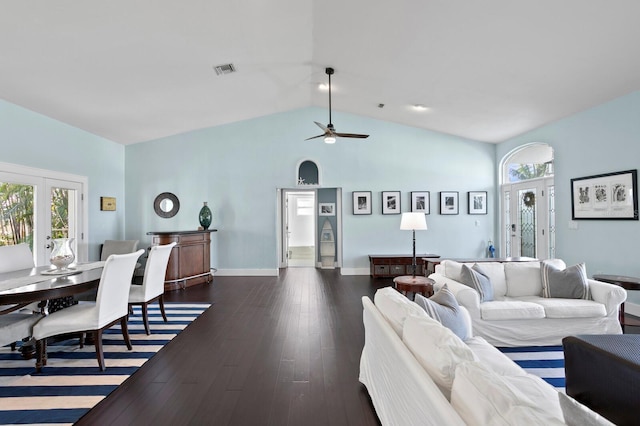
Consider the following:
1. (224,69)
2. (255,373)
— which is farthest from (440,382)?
(224,69)

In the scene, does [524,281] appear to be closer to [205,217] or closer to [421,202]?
[421,202]

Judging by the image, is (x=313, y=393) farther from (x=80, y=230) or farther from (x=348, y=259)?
(x=80, y=230)

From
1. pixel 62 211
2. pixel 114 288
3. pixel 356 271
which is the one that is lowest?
pixel 356 271

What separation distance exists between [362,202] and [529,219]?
3280 millimetres

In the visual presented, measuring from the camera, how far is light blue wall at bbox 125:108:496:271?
22.9 ft

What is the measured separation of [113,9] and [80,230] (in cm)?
416

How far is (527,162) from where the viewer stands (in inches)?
249

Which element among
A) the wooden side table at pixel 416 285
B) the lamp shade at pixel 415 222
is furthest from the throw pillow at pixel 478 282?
the lamp shade at pixel 415 222

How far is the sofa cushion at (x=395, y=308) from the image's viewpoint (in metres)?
1.84

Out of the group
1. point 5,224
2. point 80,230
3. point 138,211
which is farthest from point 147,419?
point 138,211

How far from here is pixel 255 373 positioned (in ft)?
8.55

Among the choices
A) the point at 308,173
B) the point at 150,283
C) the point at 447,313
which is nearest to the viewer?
the point at 447,313

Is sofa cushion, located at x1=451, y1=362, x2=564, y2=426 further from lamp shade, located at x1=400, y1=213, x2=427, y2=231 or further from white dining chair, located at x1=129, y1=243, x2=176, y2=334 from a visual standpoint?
white dining chair, located at x1=129, y1=243, x2=176, y2=334

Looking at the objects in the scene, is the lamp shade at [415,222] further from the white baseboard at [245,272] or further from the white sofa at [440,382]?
the white baseboard at [245,272]
